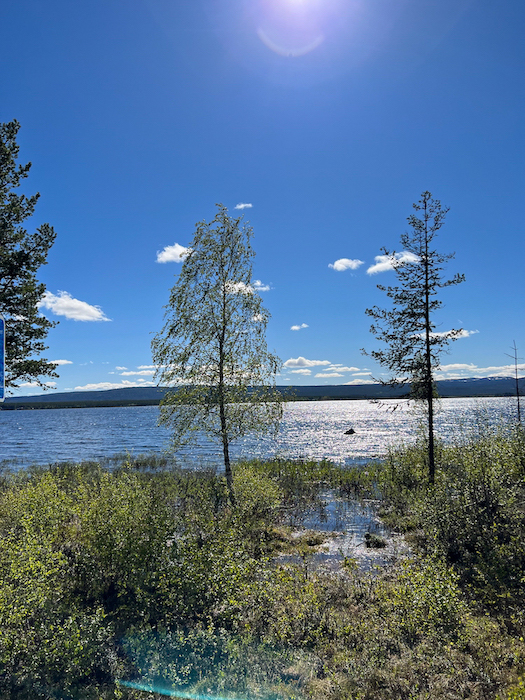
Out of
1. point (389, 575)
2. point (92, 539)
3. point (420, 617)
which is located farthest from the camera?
point (389, 575)

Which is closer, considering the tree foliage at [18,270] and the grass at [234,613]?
the grass at [234,613]

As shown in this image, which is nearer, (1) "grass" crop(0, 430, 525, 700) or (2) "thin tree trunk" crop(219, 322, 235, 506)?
(1) "grass" crop(0, 430, 525, 700)

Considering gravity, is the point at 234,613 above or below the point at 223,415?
below

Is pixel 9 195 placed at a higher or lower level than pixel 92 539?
higher

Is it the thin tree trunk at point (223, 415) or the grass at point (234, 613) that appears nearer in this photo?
the grass at point (234, 613)

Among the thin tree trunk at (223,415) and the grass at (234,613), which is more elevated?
the thin tree trunk at (223,415)

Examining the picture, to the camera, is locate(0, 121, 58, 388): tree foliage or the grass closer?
the grass

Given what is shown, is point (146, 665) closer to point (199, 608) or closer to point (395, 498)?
point (199, 608)

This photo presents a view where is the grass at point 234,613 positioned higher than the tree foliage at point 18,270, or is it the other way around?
the tree foliage at point 18,270

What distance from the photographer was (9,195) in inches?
636

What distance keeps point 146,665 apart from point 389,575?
5.97 metres


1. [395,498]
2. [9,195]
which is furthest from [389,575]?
[9,195]

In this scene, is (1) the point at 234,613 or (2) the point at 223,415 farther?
(2) the point at 223,415

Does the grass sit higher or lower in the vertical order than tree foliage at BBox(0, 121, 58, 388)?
lower
